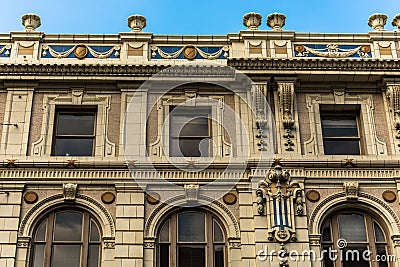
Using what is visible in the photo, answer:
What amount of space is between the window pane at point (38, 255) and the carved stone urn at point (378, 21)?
1394 cm

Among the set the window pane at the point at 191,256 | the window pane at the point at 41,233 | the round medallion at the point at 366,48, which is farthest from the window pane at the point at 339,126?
the window pane at the point at 41,233

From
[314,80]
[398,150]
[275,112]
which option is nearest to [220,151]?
[275,112]

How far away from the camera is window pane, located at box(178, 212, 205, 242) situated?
22031 mm

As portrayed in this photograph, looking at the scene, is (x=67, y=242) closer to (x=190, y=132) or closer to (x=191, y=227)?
(x=191, y=227)

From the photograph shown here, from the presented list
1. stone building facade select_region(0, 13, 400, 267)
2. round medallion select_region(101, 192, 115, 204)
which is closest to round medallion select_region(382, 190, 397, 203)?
stone building facade select_region(0, 13, 400, 267)

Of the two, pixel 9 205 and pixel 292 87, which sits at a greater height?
pixel 292 87

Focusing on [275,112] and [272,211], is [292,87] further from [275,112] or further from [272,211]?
[272,211]

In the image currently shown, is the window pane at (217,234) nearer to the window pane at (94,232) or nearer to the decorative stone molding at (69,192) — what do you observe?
the window pane at (94,232)

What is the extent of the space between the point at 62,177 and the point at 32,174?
94cm

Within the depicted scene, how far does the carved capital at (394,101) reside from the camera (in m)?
23.8

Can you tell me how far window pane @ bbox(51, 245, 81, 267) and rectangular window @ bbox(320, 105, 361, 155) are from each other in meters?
8.61

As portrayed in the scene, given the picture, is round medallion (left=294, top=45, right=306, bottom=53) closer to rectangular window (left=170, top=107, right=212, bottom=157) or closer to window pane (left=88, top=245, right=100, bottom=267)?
rectangular window (left=170, top=107, right=212, bottom=157)

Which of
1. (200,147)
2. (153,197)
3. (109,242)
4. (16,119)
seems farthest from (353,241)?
(16,119)

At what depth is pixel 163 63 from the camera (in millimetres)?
24656
